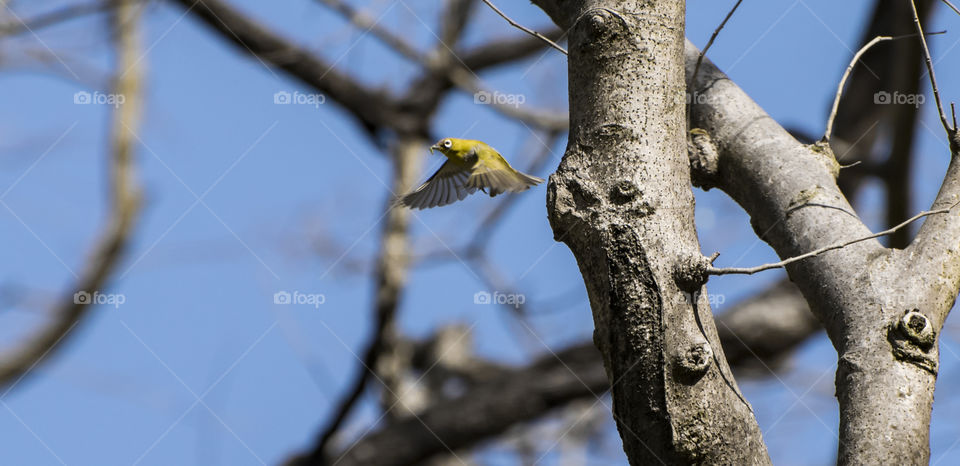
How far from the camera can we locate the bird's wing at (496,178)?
3162 mm

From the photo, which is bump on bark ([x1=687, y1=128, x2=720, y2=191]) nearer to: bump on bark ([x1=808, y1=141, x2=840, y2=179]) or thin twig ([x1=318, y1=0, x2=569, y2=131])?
bump on bark ([x1=808, y1=141, x2=840, y2=179])

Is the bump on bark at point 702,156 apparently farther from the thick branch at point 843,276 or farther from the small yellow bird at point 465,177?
the small yellow bird at point 465,177

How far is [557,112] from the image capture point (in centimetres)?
701

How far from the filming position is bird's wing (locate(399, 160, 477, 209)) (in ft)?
11.5

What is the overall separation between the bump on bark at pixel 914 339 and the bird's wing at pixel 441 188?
2.09 meters

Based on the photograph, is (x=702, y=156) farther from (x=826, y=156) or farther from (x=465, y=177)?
(x=465, y=177)

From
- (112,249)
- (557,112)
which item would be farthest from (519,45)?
(112,249)

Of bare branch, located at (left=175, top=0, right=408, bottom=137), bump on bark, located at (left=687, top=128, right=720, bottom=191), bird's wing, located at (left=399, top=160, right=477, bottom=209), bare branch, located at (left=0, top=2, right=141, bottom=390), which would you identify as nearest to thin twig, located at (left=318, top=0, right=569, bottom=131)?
bare branch, located at (left=175, top=0, right=408, bottom=137)

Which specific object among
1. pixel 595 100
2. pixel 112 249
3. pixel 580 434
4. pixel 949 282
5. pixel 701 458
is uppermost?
pixel 595 100

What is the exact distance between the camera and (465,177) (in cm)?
354

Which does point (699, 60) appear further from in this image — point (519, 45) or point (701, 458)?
point (519, 45)

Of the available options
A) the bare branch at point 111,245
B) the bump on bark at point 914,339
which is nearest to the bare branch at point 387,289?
the bare branch at point 111,245

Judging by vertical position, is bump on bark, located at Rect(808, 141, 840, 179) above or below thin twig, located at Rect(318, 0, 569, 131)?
below

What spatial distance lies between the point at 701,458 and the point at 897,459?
1.22 feet
